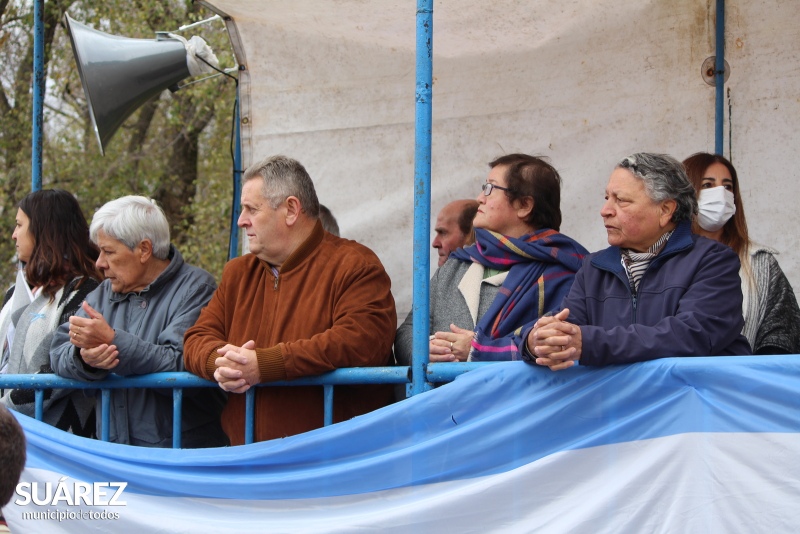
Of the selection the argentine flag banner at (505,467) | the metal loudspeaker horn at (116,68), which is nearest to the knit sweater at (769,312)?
the argentine flag banner at (505,467)

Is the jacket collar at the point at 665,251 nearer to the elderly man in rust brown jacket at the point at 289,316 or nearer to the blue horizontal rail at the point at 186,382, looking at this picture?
the blue horizontal rail at the point at 186,382

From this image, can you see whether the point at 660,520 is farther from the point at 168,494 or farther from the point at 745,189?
the point at 745,189

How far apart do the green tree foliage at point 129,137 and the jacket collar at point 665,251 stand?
310 inches

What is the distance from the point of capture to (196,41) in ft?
18.6

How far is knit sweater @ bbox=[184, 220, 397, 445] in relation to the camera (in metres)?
3.83

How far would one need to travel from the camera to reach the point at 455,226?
5.16 metres

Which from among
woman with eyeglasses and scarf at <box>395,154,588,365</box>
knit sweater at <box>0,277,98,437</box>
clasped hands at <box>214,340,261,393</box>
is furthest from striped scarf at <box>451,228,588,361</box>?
knit sweater at <box>0,277,98,437</box>

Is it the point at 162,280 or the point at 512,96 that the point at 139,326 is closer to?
the point at 162,280

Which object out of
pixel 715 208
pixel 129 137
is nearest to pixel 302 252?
pixel 715 208

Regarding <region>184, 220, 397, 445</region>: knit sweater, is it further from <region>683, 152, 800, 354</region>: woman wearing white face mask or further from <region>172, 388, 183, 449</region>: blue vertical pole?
<region>683, 152, 800, 354</region>: woman wearing white face mask

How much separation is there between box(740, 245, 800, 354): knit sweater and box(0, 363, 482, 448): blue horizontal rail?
3.56 ft

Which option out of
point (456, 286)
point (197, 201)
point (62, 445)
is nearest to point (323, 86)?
point (456, 286)

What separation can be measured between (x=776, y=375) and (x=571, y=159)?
2.50 m

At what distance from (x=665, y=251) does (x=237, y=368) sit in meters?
1.49
